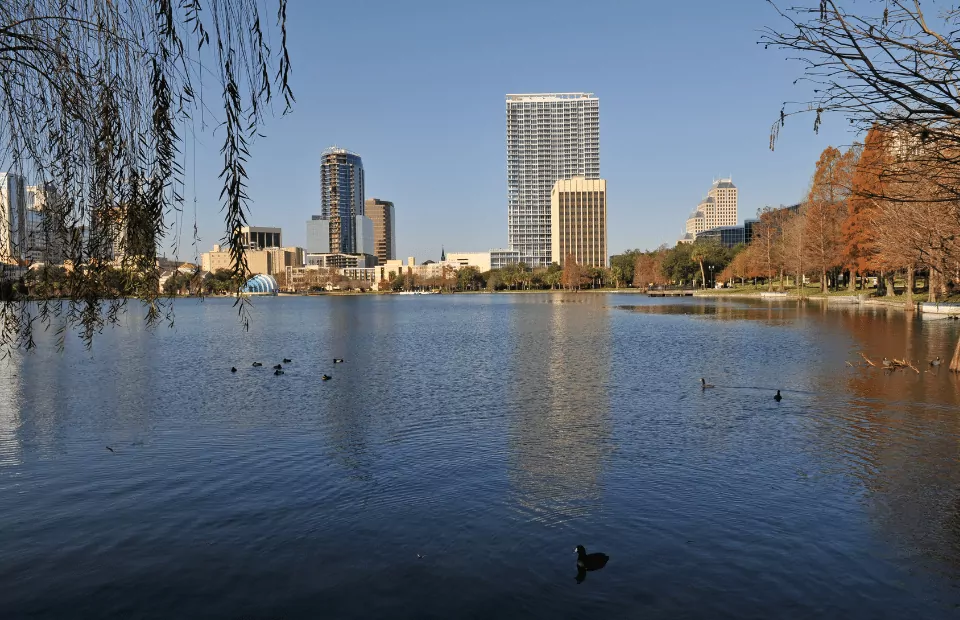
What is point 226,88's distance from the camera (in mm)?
4488

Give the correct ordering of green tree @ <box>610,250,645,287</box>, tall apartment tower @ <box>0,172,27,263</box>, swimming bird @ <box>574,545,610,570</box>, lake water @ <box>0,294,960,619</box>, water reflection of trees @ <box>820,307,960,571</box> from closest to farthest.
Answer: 1. tall apartment tower @ <box>0,172,27,263</box>
2. lake water @ <box>0,294,960,619</box>
3. swimming bird @ <box>574,545,610,570</box>
4. water reflection of trees @ <box>820,307,960,571</box>
5. green tree @ <box>610,250,645,287</box>

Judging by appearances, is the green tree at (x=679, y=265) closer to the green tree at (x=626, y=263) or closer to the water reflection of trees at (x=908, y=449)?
the green tree at (x=626, y=263)

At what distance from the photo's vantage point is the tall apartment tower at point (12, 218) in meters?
5.59

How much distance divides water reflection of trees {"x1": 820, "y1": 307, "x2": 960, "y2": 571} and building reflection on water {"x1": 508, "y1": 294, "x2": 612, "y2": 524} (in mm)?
4442

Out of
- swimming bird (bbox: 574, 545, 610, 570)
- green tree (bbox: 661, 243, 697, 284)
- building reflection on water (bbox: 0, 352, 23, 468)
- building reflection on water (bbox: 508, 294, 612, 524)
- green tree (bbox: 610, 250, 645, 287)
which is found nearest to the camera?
swimming bird (bbox: 574, 545, 610, 570)

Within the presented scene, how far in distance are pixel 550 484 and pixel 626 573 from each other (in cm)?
348

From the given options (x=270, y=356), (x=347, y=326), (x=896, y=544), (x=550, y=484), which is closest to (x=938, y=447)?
(x=896, y=544)

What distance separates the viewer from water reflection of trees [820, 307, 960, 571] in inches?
360

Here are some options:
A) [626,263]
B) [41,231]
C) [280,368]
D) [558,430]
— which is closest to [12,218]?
[41,231]

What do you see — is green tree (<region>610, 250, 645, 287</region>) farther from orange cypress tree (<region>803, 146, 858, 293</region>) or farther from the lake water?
the lake water

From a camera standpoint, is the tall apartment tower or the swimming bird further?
→ the swimming bird

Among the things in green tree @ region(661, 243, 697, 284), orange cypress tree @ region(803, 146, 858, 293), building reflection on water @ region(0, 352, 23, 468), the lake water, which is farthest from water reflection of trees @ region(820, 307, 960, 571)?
green tree @ region(661, 243, 697, 284)

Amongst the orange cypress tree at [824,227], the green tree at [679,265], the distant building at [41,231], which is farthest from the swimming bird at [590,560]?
the green tree at [679,265]

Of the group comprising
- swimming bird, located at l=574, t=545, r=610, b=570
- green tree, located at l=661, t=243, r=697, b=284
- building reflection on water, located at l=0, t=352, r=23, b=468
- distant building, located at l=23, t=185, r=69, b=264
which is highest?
green tree, located at l=661, t=243, r=697, b=284
